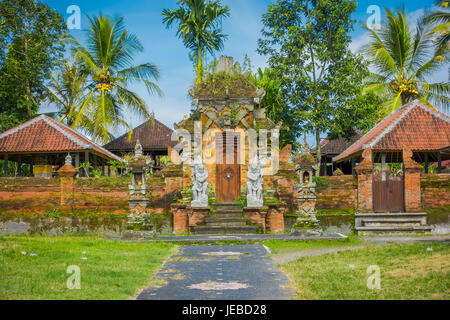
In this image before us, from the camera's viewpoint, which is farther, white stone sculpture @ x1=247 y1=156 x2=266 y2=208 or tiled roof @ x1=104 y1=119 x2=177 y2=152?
tiled roof @ x1=104 y1=119 x2=177 y2=152

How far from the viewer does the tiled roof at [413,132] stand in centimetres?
1916

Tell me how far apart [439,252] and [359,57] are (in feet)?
52.1

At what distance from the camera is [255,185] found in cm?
1545

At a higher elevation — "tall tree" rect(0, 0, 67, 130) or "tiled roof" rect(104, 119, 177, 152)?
"tall tree" rect(0, 0, 67, 130)

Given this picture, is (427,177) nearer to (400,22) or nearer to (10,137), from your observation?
(400,22)

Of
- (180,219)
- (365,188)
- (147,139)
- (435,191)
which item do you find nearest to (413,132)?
(435,191)

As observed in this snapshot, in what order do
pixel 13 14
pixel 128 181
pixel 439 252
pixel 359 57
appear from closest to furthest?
1. pixel 439 252
2. pixel 128 181
3. pixel 359 57
4. pixel 13 14

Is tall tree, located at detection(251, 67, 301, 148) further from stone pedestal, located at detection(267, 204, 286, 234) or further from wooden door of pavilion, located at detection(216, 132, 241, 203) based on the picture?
stone pedestal, located at detection(267, 204, 286, 234)

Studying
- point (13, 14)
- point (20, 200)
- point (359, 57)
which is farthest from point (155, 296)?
point (13, 14)

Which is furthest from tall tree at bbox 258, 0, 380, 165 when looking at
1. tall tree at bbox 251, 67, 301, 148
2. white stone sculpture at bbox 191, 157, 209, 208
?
white stone sculpture at bbox 191, 157, 209, 208

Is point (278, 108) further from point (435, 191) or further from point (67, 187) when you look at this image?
point (67, 187)

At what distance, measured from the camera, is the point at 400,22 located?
77.0 feet

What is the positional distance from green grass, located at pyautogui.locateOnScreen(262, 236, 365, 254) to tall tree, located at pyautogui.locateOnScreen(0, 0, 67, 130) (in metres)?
19.3

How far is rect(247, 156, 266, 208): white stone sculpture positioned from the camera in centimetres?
1537
